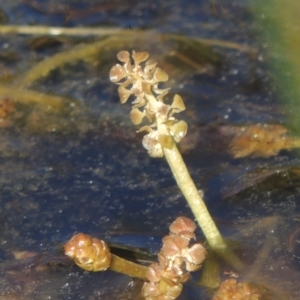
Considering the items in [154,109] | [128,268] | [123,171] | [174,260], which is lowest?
[123,171]

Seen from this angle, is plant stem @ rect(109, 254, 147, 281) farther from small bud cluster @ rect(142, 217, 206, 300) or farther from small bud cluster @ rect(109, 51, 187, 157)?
small bud cluster @ rect(109, 51, 187, 157)

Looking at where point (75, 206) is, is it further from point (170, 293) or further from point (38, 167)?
point (170, 293)

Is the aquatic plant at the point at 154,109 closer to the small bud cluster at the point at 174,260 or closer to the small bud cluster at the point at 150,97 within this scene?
the small bud cluster at the point at 150,97

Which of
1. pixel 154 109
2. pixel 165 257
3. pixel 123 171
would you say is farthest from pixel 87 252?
pixel 123 171

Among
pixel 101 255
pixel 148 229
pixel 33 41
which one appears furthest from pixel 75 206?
pixel 33 41

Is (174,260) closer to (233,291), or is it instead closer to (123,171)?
(233,291)

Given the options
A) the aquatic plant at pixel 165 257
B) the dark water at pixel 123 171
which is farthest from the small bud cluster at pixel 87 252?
the dark water at pixel 123 171

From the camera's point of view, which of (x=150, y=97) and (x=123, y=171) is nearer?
(x=150, y=97)

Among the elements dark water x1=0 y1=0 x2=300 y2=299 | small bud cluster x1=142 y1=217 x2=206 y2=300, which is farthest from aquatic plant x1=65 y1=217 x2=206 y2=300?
dark water x1=0 y1=0 x2=300 y2=299
